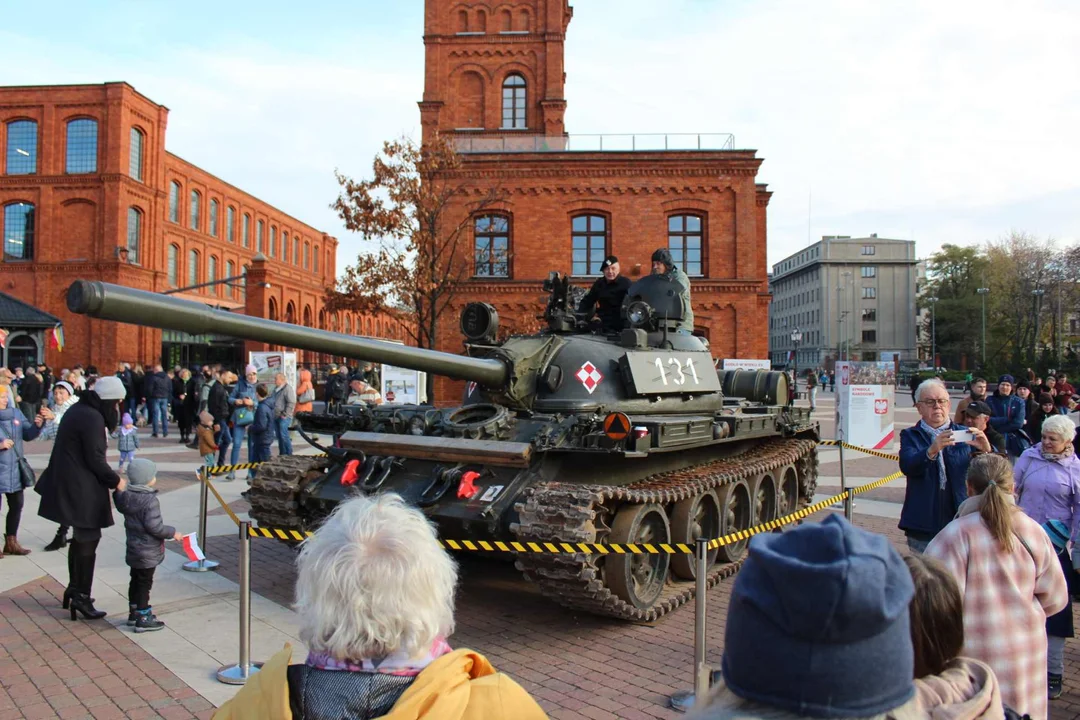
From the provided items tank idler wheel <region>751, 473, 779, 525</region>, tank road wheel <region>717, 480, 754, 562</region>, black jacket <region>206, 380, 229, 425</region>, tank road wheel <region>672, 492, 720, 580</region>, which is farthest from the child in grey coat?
black jacket <region>206, 380, 229, 425</region>

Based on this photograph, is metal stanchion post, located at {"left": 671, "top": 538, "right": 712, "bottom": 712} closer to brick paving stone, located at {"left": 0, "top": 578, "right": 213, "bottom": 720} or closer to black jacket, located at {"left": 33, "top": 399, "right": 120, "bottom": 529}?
brick paving stone, located at {"left": 0, "top": 578, "right": 213, "bottom": 720}

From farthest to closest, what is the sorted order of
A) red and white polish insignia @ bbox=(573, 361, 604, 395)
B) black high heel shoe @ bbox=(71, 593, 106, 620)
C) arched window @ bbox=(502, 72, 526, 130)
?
arched window @ bbox=(502, 72, 526, 130)
red and white polish insignia @ bbox=(573, 361, 604, 395)
black high heel shoe @ bbox=(71, 593, 106, 620)

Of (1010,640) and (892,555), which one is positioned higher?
(892,555)

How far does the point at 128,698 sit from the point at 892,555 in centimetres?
517

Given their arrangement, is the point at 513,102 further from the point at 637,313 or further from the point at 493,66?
the point at 637,313

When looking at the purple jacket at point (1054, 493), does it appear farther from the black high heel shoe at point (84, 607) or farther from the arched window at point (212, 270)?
the arched window at point (212, 270)

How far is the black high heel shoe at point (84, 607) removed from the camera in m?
6.68

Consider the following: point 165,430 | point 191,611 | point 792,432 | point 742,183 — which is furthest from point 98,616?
point 742,183

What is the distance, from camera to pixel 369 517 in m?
2.24

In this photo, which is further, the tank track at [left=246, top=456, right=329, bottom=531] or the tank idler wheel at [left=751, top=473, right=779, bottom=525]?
the tank idler wheel at [left=751, top=473, right=779, bottom=525]

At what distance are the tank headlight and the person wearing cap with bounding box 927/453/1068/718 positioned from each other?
185 inches

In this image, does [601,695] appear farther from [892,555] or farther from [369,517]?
[892,555]

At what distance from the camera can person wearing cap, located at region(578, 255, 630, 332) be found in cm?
974

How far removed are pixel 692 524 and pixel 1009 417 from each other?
7.39 metres
